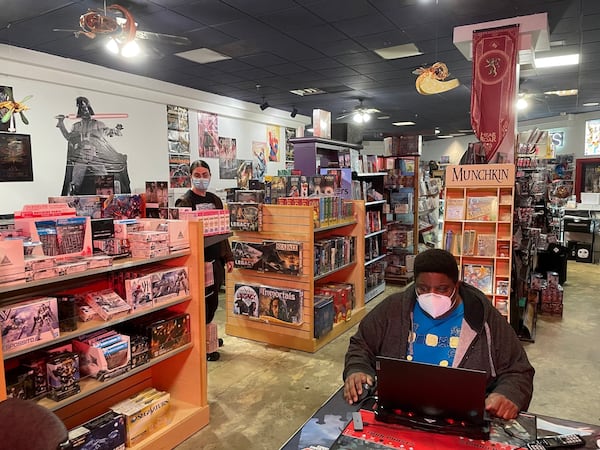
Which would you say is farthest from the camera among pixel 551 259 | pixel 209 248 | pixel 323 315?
pixel 551 259

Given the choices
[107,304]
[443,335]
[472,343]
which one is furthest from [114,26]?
[472,343]

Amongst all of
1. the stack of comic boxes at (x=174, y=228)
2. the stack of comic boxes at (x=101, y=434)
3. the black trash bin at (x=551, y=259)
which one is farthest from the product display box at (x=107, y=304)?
the black trash bin at (x=551, y=259)

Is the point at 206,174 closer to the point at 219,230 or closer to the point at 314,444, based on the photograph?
the point at 219,230

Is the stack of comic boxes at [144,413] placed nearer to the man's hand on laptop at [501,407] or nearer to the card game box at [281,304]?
the card game box at [281,304]

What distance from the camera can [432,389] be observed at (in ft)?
4.91

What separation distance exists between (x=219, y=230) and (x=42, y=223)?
135 cm

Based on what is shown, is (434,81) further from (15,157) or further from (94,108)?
(15,157)

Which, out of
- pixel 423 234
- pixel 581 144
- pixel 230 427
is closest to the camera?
pixel 230 427

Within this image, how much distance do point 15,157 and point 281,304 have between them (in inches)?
164

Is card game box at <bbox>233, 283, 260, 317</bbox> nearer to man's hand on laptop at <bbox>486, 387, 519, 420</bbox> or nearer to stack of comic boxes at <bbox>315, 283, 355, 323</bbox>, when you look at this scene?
stack of comic boxes at <bbox>315, 283, 355, 323</bbox>

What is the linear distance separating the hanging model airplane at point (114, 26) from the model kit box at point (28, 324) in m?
2.85

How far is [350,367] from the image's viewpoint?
1969 mm

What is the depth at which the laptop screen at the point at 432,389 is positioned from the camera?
1452mm

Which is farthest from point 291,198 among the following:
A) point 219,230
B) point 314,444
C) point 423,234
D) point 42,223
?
point 423,234
